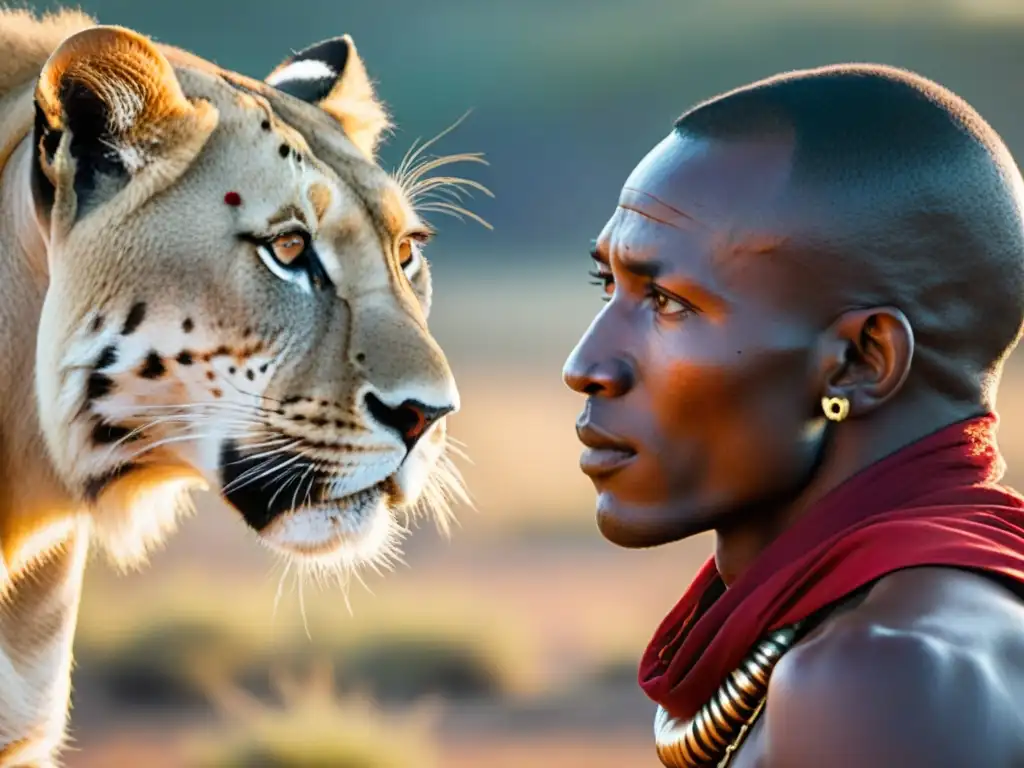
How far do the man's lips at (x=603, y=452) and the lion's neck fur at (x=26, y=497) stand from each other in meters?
2.21

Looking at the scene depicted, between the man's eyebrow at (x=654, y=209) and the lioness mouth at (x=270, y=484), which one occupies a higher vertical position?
the lioness mouth at (x=270, y=484)

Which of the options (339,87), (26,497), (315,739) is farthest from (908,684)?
(315,739)

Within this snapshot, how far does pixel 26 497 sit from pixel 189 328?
0.65m

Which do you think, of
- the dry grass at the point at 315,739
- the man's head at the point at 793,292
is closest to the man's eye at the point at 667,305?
the man's head at the point at 793,292

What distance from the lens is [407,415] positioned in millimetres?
4391

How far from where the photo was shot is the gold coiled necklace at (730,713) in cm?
231

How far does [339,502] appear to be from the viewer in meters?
4.37

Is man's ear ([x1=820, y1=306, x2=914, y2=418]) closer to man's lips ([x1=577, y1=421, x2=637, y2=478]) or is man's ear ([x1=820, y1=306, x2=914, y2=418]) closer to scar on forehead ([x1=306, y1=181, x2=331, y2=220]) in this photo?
man's lips ([x1=577, y1=421, x2=637, y2=478])

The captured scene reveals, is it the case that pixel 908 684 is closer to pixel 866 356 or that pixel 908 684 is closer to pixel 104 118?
pixel 866 356

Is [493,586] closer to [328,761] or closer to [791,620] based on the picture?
[328,761]

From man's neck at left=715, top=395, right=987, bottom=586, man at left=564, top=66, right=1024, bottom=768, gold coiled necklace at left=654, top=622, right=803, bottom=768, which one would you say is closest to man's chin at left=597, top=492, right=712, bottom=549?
man at left=564, top=66, right=1024, bottom=768

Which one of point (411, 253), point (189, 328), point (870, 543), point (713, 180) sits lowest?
point (870, 543)

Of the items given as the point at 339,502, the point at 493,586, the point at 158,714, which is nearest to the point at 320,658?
the point at 158,714

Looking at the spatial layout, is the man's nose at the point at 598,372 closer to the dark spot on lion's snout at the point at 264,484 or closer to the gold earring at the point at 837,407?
the gold earring at the point at 837,407
